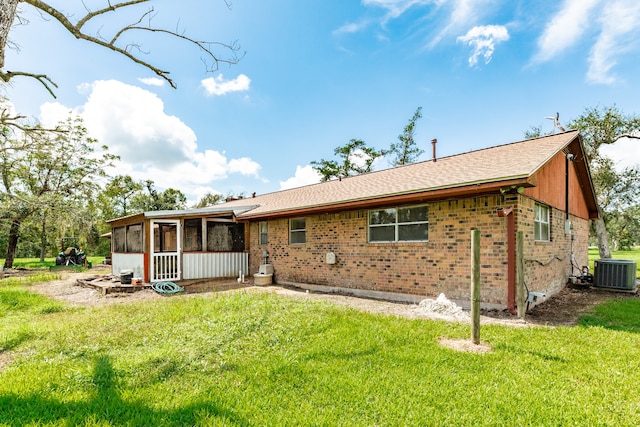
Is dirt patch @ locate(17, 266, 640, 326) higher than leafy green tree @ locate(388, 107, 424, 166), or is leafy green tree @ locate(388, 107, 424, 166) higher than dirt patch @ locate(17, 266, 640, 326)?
leafy green tree @ locate(388, 107, 424, 166)

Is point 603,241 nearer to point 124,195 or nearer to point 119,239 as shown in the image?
point 119,239

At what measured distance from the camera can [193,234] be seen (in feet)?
47.6

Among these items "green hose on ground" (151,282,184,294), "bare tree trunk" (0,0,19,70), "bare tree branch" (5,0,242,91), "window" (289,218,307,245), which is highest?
"bare tree branch" (5,0,242,91)

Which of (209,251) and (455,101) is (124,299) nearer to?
(209,251)

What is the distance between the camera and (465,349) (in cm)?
461

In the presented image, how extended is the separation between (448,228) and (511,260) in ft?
4.90

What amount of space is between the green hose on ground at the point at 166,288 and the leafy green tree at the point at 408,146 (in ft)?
78.9

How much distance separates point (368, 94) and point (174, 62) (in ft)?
33.6

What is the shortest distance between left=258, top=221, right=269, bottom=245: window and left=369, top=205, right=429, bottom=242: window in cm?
550

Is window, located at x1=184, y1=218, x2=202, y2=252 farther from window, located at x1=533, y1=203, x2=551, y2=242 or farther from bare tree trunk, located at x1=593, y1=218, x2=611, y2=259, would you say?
bare tree trunk, located at x1=593, y1=218, x2=611, y2=259

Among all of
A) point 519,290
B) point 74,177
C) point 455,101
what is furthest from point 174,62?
point 74,177

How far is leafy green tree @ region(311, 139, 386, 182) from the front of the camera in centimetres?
3166

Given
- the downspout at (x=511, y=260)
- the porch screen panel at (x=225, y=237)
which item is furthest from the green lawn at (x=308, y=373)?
the porch screen panel at (x=225, y=237)

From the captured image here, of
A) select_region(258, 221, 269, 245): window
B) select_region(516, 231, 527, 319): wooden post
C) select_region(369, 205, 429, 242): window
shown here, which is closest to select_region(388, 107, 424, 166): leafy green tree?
select_region(258, 221, 269, 245): window
